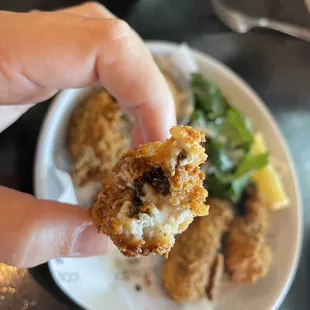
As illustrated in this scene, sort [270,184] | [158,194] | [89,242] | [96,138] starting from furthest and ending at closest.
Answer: [270,184], [96,138], [89,242], [158,194]

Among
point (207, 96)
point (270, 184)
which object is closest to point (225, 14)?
point (207, 96)

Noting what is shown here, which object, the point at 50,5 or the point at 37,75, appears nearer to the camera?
the point at 37,75

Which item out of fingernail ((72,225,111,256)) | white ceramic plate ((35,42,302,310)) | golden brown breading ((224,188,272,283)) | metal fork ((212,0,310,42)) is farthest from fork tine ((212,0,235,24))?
fingernail ((72,225,111,256))

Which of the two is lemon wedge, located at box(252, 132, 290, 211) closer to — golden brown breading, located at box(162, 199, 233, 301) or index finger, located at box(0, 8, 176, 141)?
golden brown breading, located at box(162, 199, 233, 301)

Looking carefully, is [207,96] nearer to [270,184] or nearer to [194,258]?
[270,184]

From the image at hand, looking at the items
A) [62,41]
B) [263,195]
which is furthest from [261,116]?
[62,41]

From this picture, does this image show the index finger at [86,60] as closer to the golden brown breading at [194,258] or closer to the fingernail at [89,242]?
the fingernail at [89,242]

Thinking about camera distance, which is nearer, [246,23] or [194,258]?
[194,258]

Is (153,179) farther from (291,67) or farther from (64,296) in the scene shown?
(291,67)
